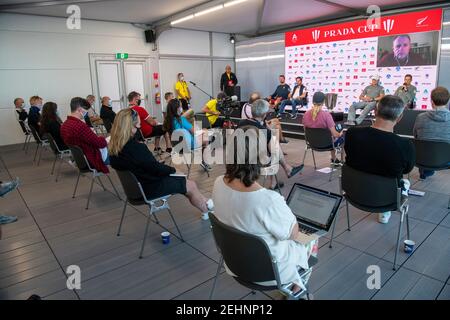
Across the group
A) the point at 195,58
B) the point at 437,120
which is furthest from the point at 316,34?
the point at 437,120

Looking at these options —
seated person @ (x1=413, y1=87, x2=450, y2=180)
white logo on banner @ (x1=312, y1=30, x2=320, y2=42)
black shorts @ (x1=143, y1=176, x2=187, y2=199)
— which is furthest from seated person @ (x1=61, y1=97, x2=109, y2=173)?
white logo on banner @ (x1=312, y1=30, x2=320, y2=42)

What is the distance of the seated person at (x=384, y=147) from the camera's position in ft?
7.28

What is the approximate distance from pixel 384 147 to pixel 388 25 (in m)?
6.81

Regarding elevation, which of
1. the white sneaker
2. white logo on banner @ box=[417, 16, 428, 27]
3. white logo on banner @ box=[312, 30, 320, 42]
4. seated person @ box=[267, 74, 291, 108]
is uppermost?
white logo on banner @ box=[312, 30, 320, 42]

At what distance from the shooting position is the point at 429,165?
3.34m

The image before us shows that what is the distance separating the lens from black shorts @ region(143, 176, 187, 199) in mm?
2646

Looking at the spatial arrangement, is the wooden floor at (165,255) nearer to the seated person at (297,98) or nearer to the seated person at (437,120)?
the seated person at (437,120)

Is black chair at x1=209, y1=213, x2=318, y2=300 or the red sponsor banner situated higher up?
the red sponsor banner

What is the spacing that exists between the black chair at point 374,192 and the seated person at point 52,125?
417 cm

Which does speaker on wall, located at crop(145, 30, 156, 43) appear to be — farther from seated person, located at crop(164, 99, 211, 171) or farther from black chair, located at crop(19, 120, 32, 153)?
seated person, located at crop(164, 99, 211, 171)

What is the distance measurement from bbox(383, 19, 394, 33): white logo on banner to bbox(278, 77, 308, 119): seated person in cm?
238

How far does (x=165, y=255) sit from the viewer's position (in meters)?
2.60
